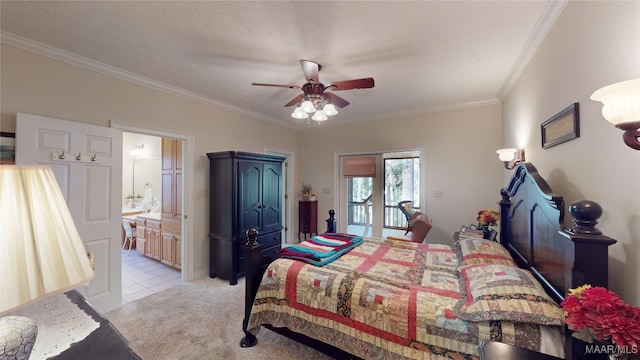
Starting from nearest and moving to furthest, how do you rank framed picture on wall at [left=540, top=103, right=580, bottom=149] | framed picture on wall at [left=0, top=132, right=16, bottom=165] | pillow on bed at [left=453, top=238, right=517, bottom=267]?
framed picture on wall at [left=540, top=103, right=580, bottom=149], pillow on bed at [left=453, top=238, right=517, bottom=267], framed picture on wall at [left=0, top=132, right=16, bottom=165]

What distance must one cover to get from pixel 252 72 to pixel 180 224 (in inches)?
97.6

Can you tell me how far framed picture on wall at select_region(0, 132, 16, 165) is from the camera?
2.04 meters

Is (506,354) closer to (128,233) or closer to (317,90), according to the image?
(317,90)

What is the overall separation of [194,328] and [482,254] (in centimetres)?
271

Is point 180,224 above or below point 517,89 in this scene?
below

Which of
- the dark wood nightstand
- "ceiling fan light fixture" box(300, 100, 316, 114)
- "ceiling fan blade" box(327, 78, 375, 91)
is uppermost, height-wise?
"ceiling fan blade" box(327, 78, 375, 91)

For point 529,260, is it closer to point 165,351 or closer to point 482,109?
point 482,109

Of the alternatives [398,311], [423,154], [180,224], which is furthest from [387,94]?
[180,224]

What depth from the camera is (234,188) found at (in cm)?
342

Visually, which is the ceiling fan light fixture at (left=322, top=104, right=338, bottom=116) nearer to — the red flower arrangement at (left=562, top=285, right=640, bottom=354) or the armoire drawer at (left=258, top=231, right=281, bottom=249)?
the red flower arrangement at (left=562, top=285, right=640, bottom=354)

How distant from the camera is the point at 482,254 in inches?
80.2

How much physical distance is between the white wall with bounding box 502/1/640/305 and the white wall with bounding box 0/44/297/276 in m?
3.89

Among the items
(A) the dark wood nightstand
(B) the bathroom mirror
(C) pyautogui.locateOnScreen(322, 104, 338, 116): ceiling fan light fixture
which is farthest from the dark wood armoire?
(A) the dark wood nightstand

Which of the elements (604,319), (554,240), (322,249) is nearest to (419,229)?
(322,249)
